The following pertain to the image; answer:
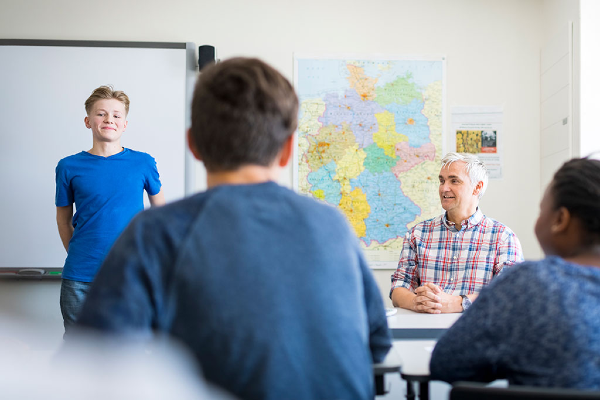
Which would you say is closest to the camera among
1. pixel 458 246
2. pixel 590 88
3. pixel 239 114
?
pixel 239 114

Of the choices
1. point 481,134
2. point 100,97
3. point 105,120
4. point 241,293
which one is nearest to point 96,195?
point 105,120

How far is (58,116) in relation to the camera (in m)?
3.28

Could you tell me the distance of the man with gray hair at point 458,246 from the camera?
242 cm

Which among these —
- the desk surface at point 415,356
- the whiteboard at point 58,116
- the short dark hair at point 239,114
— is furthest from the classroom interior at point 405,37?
the short dark hair at point 239,114

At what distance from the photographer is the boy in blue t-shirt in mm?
2293

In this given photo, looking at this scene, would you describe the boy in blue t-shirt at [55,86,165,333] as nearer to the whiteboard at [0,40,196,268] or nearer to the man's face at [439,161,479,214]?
the whiteboard at [0,40,196,268]

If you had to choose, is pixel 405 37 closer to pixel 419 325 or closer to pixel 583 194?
pixel 419 325

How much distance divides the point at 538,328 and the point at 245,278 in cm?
55

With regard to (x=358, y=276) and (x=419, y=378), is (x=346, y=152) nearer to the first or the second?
(x=419, y=378)

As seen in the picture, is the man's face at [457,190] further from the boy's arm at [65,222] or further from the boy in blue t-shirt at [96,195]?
the boy's arm at [65,222]

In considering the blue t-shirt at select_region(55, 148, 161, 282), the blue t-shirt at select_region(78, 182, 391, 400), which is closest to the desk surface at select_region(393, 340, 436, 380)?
the blue t-shirt at select_region(78, 182, 391, 400)

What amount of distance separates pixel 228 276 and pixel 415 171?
9.20 ft

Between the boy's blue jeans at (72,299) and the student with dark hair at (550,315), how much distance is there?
1.68 metres

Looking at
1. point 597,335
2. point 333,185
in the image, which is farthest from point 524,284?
point 333,185
